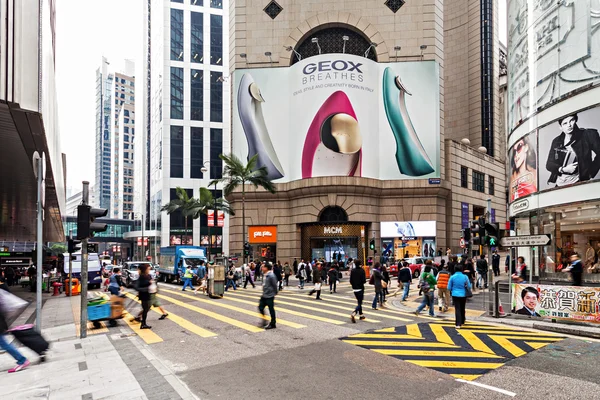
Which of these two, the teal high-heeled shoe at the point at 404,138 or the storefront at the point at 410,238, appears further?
the teal high-heeled shoe at the point at 404,138

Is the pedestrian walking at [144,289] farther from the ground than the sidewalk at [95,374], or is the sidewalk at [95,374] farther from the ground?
the pedestrian walking at [144,289]

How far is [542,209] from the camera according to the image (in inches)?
918

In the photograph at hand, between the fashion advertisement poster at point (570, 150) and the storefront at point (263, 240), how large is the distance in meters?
27.8

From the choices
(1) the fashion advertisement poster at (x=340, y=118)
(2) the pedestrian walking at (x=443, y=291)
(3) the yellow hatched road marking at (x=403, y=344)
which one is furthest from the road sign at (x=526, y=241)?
(1) the fashion advertisement poster at (x=340, y=118)

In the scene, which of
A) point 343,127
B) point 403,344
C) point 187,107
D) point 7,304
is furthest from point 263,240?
point 187,107

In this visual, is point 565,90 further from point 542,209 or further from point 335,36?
point 335,36

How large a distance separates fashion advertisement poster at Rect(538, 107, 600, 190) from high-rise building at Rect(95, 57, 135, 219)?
123184 millimetres

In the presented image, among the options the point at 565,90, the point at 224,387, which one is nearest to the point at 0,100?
the point at 224,387

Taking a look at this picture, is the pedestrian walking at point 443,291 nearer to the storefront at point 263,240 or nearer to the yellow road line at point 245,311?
the yellow road line at point 245,311

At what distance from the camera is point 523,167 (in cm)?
2553

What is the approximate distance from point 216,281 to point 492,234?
1216 centimetres

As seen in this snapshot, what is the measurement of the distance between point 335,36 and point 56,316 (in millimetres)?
39798

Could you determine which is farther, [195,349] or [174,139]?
[174,139]

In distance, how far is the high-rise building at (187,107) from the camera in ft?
246
